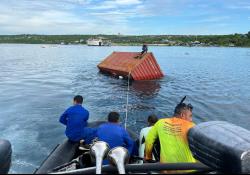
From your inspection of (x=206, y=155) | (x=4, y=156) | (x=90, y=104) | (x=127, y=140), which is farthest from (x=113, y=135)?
(x=90, y=104)

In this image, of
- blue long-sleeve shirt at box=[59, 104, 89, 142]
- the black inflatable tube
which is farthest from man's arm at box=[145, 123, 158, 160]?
blue long-sleeve shirt at box=[59, 104, 89, 142]

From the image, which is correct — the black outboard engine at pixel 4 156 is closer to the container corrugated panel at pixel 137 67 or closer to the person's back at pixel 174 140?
the person's back at pixel 174 140

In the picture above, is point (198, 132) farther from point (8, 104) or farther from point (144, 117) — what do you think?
point (8, 104)

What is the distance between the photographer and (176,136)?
5.70 meters

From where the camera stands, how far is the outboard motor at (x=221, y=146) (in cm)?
423

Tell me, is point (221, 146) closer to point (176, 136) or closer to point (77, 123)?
point (176, 136)

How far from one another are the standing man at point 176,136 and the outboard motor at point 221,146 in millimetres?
591

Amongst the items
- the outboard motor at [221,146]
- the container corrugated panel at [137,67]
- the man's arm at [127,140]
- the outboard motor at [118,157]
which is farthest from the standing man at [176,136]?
the container corrugated panel at [137,67]

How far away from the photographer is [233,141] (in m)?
4.48

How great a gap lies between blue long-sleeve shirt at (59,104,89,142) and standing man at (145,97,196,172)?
10.7ft

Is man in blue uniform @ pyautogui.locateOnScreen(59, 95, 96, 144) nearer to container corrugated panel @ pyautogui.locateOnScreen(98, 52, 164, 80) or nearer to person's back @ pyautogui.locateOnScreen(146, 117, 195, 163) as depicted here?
person's back @ pyautogui.locateOnScreen(146, 117, 195, 163)

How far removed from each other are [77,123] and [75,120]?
0.29ft

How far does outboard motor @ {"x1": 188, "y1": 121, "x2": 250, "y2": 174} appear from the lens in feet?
13.9

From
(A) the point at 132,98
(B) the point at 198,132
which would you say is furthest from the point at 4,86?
(B) the point at 198,132
